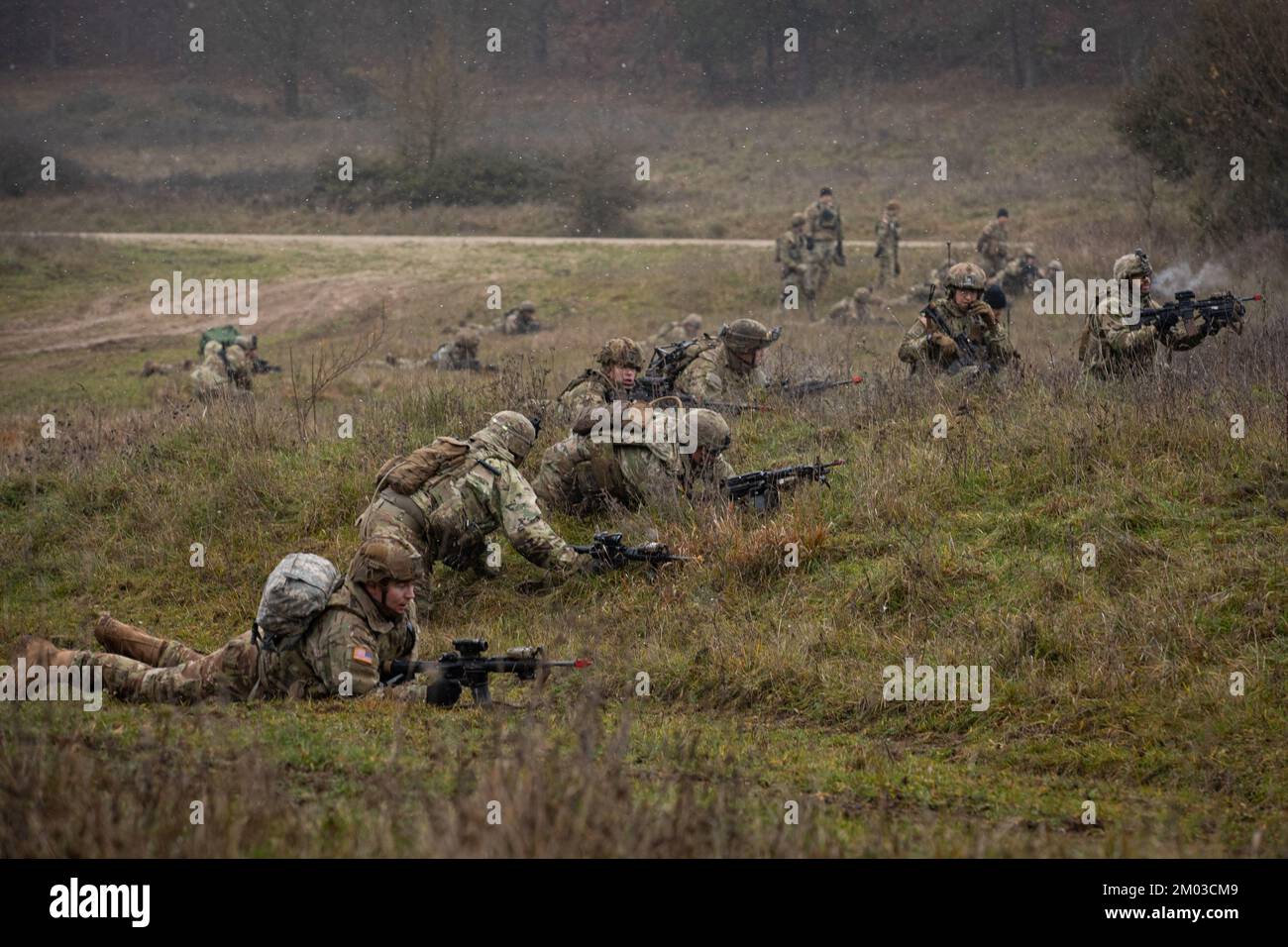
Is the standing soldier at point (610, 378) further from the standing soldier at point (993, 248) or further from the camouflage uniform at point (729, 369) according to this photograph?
the standing soldier at point (993, 248)

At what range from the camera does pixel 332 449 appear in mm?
11453

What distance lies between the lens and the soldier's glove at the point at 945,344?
11.5 metres

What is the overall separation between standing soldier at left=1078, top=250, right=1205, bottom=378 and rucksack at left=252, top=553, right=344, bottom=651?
6.56 meters

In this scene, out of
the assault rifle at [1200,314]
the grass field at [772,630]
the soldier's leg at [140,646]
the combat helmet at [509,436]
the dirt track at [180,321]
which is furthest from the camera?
the dirt track at [180,321]

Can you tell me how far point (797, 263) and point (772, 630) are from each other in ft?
50.2

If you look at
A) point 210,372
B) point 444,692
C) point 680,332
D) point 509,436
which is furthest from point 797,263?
point 444,692

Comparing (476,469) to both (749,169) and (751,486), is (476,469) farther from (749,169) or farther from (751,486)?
(749,169)

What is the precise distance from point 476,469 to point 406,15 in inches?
2113

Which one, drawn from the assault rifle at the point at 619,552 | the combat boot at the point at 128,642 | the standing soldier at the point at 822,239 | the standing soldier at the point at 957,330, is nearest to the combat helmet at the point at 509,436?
the assault rifle at the point at 619,552

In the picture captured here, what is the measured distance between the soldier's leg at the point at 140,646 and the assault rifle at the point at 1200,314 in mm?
7593

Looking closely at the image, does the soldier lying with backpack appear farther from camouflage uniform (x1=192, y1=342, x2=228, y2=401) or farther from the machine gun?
camouflage uniform (x1=192, y1=342, x2=228, y2=401)

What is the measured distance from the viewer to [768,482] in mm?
9219

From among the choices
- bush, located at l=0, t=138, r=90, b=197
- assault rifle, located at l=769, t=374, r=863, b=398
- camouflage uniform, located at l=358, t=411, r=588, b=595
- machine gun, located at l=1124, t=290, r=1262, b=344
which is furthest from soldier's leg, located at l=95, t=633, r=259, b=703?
bush, located at l=0, t=138, r=90, b=197

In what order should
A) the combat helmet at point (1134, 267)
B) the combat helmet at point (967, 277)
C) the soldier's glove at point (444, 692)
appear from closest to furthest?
the soldier's glove at point (444, 692)
the combat helmet at point (1134, 267)
the combat helmet at point (967, 277)
